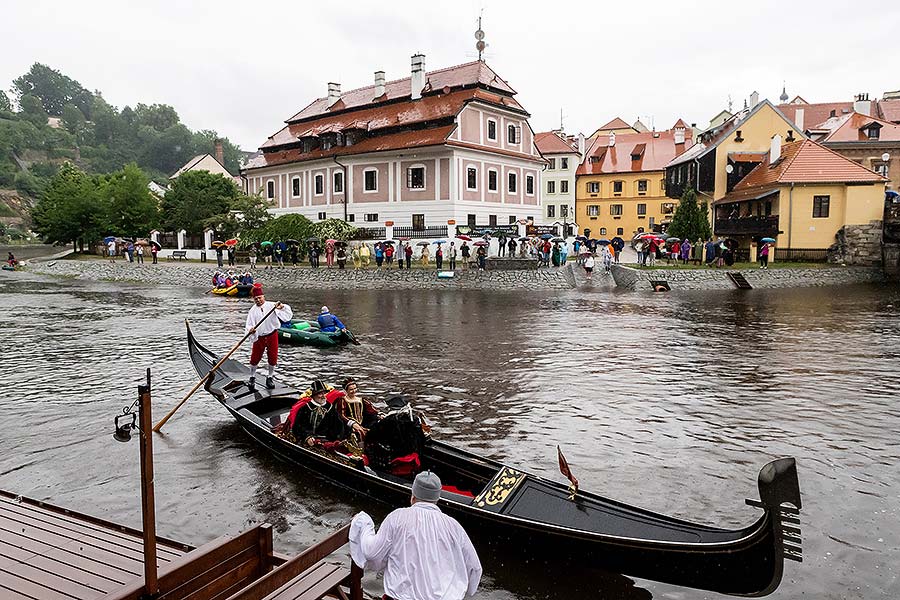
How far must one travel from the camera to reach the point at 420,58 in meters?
50.4

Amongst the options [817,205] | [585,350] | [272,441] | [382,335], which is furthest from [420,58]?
[272,441]

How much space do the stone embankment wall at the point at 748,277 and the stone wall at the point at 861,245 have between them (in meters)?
0.84

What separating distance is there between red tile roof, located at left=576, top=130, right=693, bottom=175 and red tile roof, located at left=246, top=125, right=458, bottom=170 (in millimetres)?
27656

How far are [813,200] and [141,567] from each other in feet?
154

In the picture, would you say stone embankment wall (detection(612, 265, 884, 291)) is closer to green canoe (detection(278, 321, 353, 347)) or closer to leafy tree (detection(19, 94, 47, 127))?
green canoe (detection(278, 321, 353, 347))

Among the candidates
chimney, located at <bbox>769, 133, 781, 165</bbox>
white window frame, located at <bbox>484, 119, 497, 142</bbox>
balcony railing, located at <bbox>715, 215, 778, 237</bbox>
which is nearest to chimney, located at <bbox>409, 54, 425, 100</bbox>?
white window frame, located at <bbox>484, 119, 497, 142</bbox>

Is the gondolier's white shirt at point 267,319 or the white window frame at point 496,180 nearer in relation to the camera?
the gondolier's white shirt at point 267,319

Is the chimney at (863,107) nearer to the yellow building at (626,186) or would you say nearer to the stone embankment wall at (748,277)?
the yellow building at (626,186)

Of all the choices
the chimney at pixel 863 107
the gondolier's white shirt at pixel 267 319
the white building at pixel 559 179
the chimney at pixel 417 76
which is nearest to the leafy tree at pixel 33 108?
the white building at pixel 559 179

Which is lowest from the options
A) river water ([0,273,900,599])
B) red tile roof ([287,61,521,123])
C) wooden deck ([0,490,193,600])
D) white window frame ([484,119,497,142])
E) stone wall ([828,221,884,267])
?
river water ([0,273,900,599])

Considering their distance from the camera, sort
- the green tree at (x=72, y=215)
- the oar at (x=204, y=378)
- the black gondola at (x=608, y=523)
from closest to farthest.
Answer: the black gondola at (x=608, y=523) → the oar at (x=204, y=378) → the green tree at (x=72, y=215)

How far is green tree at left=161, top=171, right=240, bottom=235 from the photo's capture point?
196 ft

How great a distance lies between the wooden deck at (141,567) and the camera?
4785 mm

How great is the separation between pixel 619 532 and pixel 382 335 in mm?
16250
